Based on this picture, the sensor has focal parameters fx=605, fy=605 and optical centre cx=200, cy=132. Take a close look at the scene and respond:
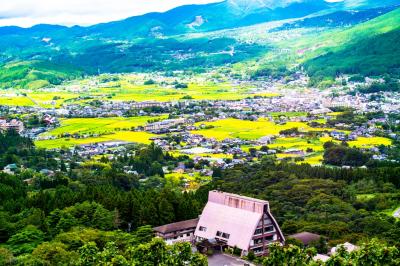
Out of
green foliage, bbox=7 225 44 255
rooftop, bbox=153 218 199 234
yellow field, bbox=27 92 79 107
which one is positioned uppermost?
yellow field, bbox=27 92 79 107

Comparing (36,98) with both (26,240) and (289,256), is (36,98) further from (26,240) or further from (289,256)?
(289,256)

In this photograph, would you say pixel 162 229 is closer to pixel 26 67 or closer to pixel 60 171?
pixel 60 171

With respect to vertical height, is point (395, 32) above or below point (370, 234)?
above

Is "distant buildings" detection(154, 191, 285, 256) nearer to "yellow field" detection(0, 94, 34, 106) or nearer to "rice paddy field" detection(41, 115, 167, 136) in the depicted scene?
"rice paddy field" detection(41, 115, 167, 136)

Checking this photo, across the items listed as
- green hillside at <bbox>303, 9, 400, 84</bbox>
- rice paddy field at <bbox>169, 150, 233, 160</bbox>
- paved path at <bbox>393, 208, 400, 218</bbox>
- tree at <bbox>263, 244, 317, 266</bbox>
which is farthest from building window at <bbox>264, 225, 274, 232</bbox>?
green hillside at <bbox>303, 9, 400, 84</bbox>

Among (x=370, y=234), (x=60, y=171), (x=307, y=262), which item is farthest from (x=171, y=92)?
(x=307, y=262)

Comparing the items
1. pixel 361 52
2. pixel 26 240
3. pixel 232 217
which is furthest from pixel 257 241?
pixel 361 52

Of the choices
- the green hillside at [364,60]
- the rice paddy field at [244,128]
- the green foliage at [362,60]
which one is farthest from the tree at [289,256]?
the green hillside at [364,60]
